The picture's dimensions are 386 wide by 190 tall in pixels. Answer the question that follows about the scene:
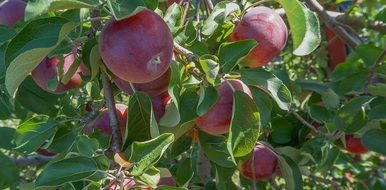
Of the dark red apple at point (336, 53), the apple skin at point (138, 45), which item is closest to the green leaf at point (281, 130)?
the apple skin at point (138, 45)

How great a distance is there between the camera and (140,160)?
85 centimetres

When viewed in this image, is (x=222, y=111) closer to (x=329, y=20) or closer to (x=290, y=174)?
(x=290, y=174)

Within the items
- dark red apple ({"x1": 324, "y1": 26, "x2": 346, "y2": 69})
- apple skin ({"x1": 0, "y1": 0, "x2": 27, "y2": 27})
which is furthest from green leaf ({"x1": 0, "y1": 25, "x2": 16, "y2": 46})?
dark red apple ({"x1": 324, "y1": 26, "x2": 346, "y2": 69})

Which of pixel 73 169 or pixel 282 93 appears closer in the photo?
pixel 73 169

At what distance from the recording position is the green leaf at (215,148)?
112 centimetres

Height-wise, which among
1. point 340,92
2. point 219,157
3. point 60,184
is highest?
point 60,184

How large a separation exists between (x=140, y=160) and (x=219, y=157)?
30cm

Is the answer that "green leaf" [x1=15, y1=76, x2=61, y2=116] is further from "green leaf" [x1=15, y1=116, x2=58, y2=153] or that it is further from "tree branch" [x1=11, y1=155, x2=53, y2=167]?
"tree branch" [x1=11, y1=155, x2=53, y2=167]

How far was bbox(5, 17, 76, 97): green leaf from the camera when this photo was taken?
2.69 feet

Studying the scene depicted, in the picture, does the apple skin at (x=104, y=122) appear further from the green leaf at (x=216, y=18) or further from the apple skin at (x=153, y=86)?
the green leaf at (x=216, y=18)

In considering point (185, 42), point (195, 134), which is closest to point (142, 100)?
point (185, 42)

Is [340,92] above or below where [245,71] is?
below

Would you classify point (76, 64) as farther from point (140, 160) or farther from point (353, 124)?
point (353, 124)

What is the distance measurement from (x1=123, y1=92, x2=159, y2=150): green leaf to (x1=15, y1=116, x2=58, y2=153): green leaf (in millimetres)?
166
